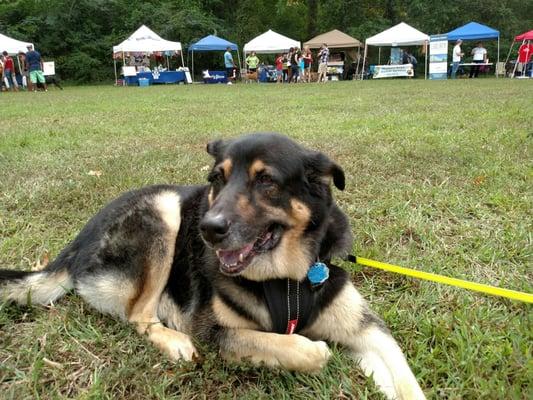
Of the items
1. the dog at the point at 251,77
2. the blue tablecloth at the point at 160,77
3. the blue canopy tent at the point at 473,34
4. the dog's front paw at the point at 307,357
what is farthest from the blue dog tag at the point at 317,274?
the dog at the point at 251,77

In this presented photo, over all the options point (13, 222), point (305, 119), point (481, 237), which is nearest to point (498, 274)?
point (481, 237)

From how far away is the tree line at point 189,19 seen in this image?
39.7 m

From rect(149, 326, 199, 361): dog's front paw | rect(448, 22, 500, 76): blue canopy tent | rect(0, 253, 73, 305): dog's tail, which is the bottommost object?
rect(149, 326, 199, 361): dog's front paw

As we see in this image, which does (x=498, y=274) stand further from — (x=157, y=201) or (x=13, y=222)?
(x=13, y=222)

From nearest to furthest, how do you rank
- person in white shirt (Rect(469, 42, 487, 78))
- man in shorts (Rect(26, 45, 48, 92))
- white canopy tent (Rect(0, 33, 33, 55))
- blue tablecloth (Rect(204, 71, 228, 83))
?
man in shorts (Rect(26, 45, 48, 92))
white canopy tent (Rect(0, 33, 33, 55))
person in white shirt (Rect(469, 42, 487, 78))
blue tablecloth (Rect(204, 71, 228, 83))

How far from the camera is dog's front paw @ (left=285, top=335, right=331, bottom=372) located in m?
2.34

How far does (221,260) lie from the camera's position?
2.59 meters

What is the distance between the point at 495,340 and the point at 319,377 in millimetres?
1004

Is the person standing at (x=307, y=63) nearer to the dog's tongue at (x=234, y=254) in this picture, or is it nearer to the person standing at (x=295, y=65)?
the person standing at (x=295, y=65)

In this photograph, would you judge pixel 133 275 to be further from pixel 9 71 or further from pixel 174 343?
pixel 9 71

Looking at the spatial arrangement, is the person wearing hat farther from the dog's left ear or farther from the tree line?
the dog's left ear

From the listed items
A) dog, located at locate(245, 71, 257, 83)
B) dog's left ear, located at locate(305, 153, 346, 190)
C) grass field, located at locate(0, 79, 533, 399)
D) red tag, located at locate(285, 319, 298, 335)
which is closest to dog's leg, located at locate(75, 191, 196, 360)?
grass field, located at locate(0, 79, 533, 399)

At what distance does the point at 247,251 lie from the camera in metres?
2.53

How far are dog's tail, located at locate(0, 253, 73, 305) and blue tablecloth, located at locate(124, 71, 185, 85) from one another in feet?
108
